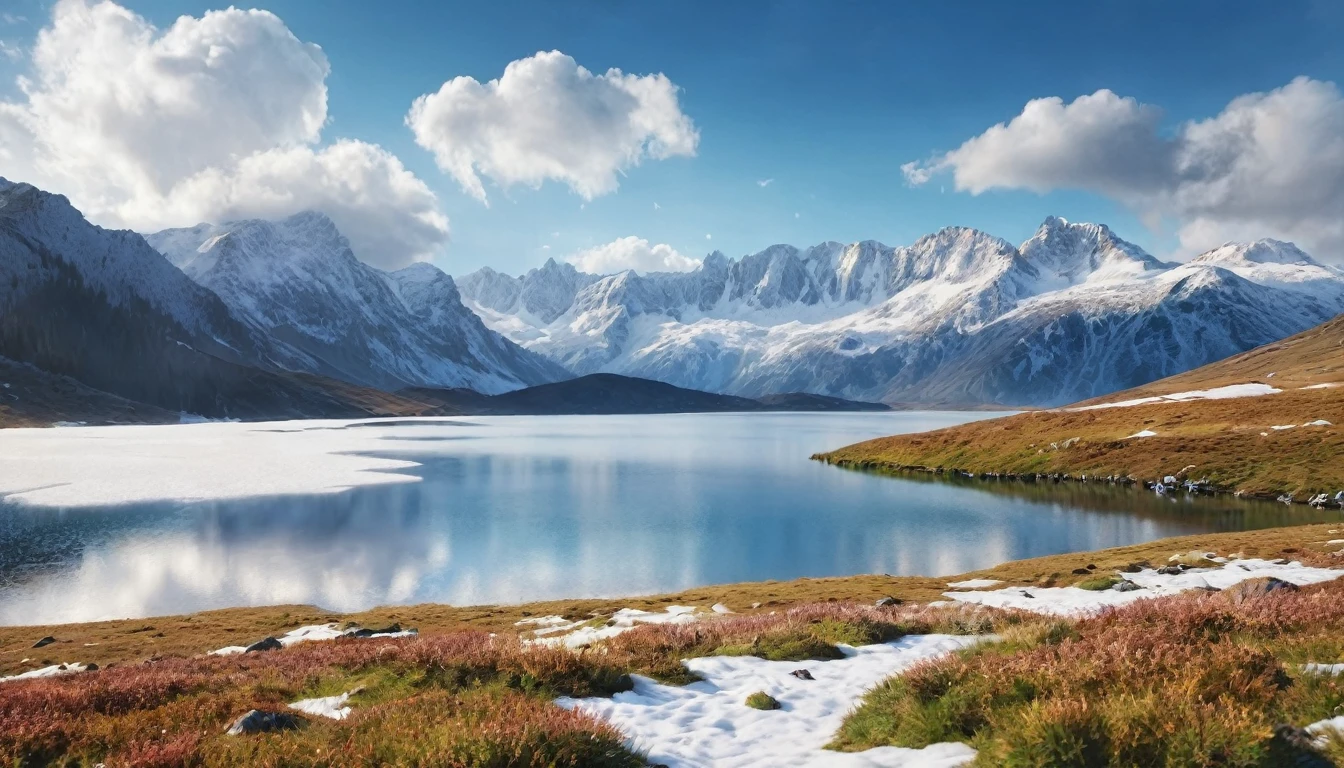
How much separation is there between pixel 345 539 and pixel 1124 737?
62.0 metres

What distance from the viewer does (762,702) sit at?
473 inches

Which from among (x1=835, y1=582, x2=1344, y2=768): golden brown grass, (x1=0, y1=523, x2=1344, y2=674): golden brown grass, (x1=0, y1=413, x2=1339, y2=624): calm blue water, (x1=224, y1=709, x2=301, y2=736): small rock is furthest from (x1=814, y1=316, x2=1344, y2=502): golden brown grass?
(x1=224, y1=709, x2=301, y2=736): small rock

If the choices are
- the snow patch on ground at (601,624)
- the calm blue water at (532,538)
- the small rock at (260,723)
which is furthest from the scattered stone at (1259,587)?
the calm blue water at (532,538)

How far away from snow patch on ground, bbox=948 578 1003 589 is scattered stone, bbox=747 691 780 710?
85.5 ft

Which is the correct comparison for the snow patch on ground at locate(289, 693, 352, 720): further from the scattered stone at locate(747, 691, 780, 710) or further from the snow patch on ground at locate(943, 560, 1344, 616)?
the snow patch on ground at locate(943, 560, 1344, 616)

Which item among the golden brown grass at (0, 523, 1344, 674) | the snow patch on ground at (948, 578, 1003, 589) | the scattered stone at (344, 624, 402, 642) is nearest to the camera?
the scattered stone at (344, 624, 402, 642)

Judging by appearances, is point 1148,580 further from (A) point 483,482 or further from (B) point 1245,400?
(B) point 1245,400

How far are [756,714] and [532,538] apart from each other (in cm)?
5159

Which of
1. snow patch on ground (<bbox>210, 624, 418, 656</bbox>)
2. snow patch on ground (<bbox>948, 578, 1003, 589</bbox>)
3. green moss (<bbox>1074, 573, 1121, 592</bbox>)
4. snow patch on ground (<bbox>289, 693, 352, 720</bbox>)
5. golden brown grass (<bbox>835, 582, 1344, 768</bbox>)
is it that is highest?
golden brown grass (<bbox>835, 582, 1344, 768</bbox>)

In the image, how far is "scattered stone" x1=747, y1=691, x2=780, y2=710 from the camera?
1201cm

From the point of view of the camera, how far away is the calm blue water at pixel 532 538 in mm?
46031

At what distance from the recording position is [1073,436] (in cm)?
10594

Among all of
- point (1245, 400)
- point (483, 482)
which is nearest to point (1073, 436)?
point (1245, 400)

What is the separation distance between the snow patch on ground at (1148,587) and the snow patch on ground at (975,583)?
1839 mm
